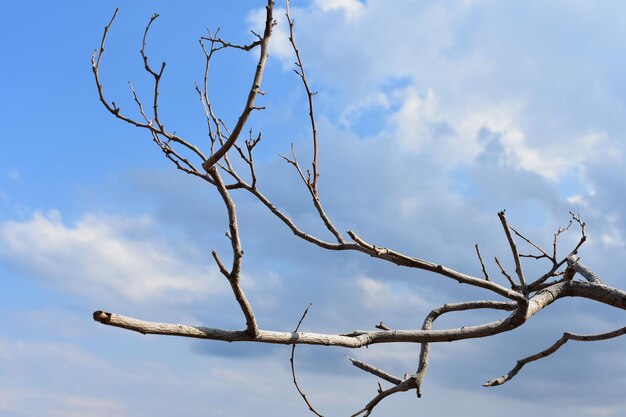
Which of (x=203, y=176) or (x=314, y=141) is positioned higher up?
(x=314, y=141)

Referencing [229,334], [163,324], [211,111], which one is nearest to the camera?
[163,324]

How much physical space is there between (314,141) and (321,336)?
137cm

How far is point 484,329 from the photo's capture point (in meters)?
4.18

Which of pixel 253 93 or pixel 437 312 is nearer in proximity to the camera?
pixel 253 93

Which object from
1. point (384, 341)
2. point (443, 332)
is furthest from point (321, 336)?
point (443, 332)

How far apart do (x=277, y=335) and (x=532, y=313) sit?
1.85 m

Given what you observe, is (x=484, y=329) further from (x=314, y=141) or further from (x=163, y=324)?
(x=163, y=324)

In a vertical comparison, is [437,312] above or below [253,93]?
above

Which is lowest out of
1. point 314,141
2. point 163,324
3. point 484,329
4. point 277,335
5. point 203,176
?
point 163,324

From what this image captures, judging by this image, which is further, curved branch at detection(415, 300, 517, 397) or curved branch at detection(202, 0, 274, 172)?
curved branch at detection(415, 300, 517, 397)

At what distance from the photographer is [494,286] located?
333 cm

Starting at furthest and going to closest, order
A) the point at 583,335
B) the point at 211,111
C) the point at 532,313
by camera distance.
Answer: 1. the point at 583,335
2. the point at 211,111
3. the point at 532,313

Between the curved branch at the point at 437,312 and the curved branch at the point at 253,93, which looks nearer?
the curved branch at the point at 253,93

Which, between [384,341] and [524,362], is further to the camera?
[524,362]
